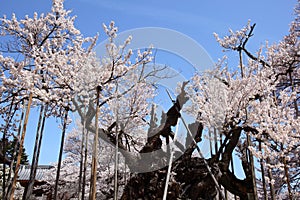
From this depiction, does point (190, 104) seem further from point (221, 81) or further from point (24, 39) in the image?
point (24, 39)

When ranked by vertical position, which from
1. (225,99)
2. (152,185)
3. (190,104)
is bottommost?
(152,185)

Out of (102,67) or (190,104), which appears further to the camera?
(190,104)

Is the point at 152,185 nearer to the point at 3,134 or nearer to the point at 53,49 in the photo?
the point at 3,134

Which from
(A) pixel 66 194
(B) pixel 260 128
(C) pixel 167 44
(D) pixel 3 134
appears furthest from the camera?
(A) pixel 66 194

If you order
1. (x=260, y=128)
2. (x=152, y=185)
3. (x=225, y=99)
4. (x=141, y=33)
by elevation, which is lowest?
(x=152, y=185)

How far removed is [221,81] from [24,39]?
5232mm

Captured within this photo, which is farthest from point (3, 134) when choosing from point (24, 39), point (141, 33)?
point (141, 33)

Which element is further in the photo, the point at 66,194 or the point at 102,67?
the point at 66,194

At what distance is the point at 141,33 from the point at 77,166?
341 inches

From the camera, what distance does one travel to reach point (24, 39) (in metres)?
6.31

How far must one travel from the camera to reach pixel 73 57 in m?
6.57

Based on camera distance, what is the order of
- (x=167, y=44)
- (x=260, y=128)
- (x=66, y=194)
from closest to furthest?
(x=260, y=128) → (x=167, y=44) → (x=66, y=194)

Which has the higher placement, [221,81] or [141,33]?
[141,33]

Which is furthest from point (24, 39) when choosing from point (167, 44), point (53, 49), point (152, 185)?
point (152, 185)
